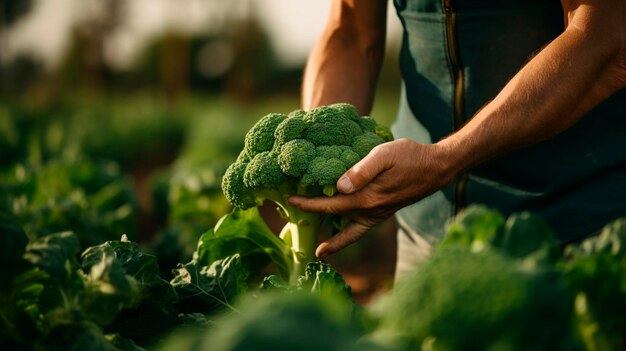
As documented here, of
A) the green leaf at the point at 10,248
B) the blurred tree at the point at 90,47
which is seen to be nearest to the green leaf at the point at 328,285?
the green leaf at the point at 10,248

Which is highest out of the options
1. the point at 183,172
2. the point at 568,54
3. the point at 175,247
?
the point at 568,54

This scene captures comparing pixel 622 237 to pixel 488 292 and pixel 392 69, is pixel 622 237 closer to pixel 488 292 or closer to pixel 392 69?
pixel 488 292

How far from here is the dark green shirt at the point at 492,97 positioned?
8.59ft

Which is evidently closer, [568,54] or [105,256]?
[105,256]

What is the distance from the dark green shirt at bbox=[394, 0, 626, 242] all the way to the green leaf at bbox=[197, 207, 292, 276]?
0.85 meters

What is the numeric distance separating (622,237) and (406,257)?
1.96 metres

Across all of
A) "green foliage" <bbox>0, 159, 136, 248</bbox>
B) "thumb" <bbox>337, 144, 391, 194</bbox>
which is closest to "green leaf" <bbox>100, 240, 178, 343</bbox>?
"thumb" <bbox>337, 144, 391, 194</bbox>

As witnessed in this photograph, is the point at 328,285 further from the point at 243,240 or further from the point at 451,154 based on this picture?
the point at 243,240

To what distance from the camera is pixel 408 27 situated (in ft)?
10.0

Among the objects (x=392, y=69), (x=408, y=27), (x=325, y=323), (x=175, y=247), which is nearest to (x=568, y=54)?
(x=408, y=27)

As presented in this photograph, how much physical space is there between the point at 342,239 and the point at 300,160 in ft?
1.05

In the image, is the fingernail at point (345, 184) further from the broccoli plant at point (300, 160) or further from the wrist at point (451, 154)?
the wrist at point (451, 154)

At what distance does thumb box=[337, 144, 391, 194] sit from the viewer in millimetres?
2152

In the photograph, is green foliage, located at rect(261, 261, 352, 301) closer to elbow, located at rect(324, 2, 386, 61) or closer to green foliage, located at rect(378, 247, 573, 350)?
green foliage, located at rect(378, 247, 573, 350)
